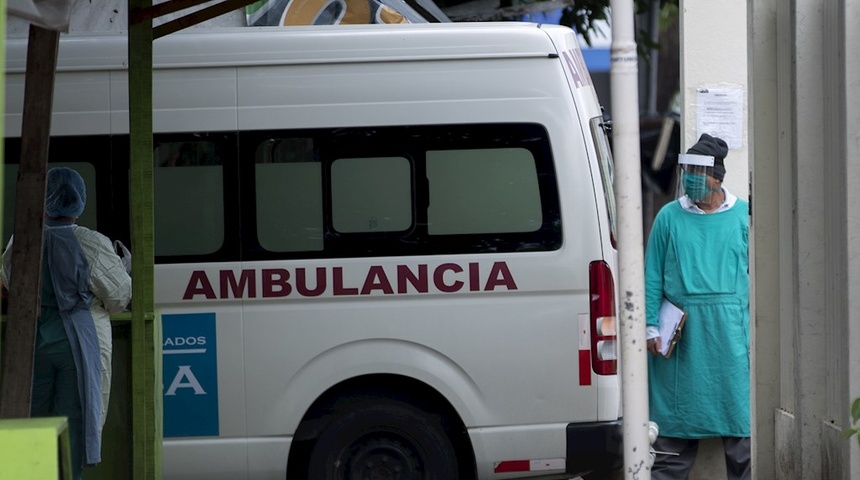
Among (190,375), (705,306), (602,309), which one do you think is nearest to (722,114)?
(705,306)

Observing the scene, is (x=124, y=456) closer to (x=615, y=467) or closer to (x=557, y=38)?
(x=615, y=467)

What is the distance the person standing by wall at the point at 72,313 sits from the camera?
208 inches

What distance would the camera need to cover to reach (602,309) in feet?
19.7

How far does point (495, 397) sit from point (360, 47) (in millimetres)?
1826

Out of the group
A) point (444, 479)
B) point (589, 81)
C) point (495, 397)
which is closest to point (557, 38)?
point (589, 81)

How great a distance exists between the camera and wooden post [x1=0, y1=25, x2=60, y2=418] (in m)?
4.29

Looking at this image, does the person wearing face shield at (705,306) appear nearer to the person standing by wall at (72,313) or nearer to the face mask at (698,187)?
the face mask at (698,187)

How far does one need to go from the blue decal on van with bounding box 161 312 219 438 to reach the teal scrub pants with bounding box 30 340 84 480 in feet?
2.48

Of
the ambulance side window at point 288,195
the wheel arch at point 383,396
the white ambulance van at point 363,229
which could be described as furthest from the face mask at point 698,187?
the ambulance side window at point 288,195

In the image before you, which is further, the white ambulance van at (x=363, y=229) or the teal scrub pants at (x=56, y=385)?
the white ambulance van at (x=363, y=229)

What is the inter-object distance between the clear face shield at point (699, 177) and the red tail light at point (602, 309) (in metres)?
0.82

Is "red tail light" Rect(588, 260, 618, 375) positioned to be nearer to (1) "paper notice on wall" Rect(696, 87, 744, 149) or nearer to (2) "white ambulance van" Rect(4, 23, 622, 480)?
(2) "white ambulance van" Rect(4, 23, 622, 480)

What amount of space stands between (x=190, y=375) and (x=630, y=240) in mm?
3152

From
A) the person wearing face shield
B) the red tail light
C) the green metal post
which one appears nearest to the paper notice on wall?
the person wearing face shield
